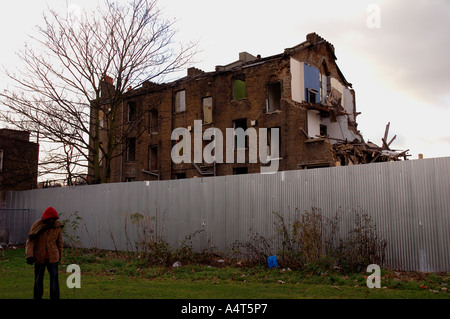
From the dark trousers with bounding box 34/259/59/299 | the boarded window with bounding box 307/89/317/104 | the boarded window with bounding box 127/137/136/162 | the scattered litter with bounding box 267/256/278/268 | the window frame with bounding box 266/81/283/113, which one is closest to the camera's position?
the dark trousers with bounding box 34/259/59/299

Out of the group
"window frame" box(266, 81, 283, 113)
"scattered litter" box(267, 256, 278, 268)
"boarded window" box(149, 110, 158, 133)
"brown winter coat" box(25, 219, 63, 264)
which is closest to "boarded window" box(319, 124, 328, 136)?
"window frame" box(266, 81, 283, 113)

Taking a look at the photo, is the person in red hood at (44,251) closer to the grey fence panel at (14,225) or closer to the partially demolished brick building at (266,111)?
the grey fence panel at (14,225)

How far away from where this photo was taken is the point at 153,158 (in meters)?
33.8

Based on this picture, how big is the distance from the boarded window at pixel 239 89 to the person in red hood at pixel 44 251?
914 inches

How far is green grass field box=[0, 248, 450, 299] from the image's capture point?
7.86 m

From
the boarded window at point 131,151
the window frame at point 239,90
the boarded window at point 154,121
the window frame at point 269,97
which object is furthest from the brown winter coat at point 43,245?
the boarded window at point 131,151

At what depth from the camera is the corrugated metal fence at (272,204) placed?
9602 mm

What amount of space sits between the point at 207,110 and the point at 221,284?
75.7ft

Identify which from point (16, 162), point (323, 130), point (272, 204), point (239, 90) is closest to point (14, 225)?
point (16, 162)

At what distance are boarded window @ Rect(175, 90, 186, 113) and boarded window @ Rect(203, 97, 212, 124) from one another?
189 cm

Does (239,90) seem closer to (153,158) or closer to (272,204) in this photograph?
(153,158)

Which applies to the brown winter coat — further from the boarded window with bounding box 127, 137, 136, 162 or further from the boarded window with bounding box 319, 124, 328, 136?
the boarded window with bounding box 127, 137, 136, 162

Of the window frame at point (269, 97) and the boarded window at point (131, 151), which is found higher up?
the window frame at point (269, 97)

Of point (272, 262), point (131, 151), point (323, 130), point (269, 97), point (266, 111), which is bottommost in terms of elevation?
point (272, 262)
